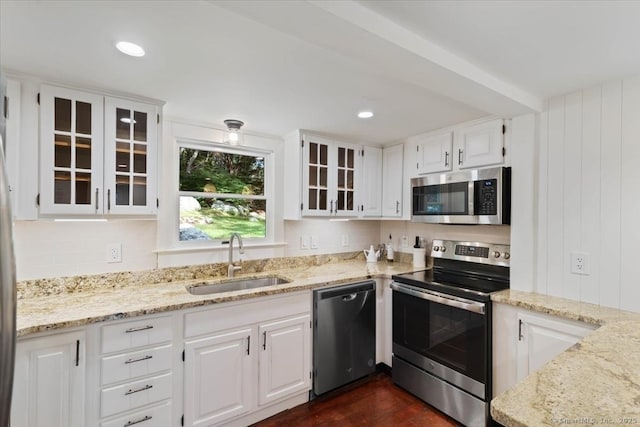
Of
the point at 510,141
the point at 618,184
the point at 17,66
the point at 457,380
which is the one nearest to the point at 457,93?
the point at 510,141

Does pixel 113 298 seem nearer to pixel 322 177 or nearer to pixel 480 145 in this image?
pixel 322 177

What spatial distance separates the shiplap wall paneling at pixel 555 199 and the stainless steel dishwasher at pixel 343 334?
1.26 metres

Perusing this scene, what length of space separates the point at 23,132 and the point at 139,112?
0.59 metres

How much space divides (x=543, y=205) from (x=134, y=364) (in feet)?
8.70

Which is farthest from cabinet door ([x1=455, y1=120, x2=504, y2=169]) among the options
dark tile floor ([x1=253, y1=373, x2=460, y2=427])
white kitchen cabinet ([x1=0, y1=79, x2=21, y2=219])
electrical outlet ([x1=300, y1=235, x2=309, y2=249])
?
white kitchen cabinet ([x1=0, y1=79, x2=21, y2=219])

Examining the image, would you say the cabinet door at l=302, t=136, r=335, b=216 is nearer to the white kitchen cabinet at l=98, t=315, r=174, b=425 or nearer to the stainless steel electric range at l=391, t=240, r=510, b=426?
the stainless steel electric range at l=391, t=240, r=510, b=426

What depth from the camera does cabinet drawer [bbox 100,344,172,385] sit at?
1.66 metres

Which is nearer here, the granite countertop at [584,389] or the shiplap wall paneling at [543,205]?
the granite countertop at [584,389]

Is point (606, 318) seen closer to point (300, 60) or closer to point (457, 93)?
point (457, 93)

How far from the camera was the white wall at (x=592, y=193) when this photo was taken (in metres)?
1.74

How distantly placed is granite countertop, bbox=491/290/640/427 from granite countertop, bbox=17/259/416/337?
1528 millimetres

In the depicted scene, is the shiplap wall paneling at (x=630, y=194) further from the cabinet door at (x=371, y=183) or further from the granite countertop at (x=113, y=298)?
the cabinet door at (x=371, y=183)

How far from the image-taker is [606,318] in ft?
5.28

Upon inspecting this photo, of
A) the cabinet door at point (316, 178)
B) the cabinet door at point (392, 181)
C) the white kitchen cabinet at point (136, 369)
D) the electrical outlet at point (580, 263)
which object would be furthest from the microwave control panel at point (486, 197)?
the white kitchen cabinet at point (136, 369)
